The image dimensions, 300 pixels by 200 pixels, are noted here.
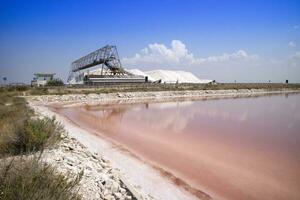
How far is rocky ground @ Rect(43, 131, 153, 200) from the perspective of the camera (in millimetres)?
4530

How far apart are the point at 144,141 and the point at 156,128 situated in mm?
3022

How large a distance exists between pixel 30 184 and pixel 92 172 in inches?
86.6

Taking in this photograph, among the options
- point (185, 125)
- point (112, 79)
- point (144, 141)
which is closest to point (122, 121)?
point (185, 125)

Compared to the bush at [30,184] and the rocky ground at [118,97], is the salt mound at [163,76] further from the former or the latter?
the bush at [30,184]

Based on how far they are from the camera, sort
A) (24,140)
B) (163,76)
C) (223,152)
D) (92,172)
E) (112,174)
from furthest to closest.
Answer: (163,76) → (223,152) → (24,140) → (112,174) → (92,172)

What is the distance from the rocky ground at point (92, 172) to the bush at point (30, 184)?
606 millimetres

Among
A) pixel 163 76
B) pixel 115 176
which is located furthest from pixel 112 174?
pixel 163 76

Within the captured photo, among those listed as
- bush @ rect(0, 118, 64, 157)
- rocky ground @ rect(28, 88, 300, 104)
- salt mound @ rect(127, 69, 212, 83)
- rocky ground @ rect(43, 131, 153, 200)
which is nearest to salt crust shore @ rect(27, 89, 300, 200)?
rocky ground @ rect(43, 131, 153, 200)

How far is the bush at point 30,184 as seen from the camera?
3.02m

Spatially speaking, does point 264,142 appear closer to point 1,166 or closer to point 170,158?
point 170,158

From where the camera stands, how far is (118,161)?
7238mm

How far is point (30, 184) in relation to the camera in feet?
10.7

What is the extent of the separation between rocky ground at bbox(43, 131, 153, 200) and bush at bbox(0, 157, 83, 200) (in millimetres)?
Result: 606

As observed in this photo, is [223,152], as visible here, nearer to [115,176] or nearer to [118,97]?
[115,176]
